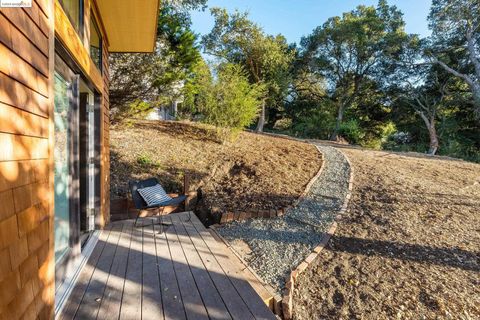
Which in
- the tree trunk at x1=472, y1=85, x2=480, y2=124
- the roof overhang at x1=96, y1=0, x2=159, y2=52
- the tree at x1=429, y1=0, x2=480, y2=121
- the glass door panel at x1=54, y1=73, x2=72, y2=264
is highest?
the tree at x1=429, y1=0, x2=480, y2=121

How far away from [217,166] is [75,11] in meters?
3.90

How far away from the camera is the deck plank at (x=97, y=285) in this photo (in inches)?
70.3

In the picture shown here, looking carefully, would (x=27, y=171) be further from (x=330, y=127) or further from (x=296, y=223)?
(x=330, y=127)

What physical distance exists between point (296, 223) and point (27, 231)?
3.05 m

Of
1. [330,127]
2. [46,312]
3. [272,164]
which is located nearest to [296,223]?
[272,164]

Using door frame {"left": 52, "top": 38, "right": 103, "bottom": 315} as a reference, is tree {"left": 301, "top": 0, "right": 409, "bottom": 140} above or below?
above

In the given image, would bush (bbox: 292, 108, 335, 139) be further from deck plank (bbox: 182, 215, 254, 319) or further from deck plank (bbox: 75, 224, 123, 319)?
deck plank (bbox: 75, 224, 123, 319)

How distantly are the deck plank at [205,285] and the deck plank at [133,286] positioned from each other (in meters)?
0.47

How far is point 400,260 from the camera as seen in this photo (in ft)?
8.59

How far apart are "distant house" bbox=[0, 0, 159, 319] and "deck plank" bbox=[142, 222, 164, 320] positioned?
0.58 metres

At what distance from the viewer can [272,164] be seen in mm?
5711

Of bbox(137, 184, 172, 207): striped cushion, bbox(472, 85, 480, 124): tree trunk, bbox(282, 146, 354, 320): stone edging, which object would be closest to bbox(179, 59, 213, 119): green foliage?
bbox(137, 184, 172, 207): striped cushion

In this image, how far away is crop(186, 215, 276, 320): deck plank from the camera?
184 cm

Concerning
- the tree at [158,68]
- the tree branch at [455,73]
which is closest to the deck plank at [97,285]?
the tree at [158,68]
